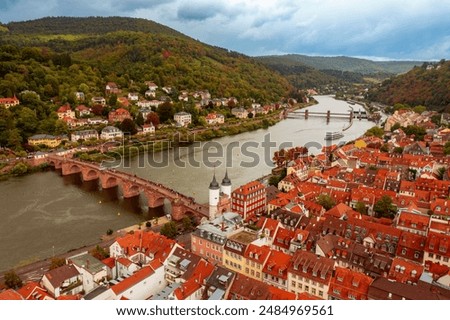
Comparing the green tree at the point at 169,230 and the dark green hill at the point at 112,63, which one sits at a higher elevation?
the dark green hill at the point at 112,63

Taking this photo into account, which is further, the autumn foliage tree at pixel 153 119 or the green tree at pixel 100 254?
the autumn foliage tree at pixel 153 119

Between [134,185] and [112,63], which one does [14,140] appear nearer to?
[134,185]

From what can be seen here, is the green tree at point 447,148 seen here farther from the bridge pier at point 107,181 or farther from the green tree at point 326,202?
the bridge pier at point 107,181

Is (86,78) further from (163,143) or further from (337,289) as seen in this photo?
(337,289)

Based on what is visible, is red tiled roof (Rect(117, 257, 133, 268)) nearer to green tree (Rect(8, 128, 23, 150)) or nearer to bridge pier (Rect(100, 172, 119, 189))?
bridge pier (Rect(100, 172, 119, 189))

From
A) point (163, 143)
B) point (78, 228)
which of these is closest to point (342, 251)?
point (78, 228)

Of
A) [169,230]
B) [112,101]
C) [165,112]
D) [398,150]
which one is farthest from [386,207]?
[112,101]

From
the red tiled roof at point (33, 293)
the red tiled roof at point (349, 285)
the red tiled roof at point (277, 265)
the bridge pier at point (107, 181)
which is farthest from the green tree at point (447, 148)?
the red tiled roof at point (33, 293)
